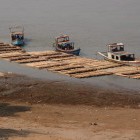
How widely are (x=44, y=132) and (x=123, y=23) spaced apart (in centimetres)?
8247

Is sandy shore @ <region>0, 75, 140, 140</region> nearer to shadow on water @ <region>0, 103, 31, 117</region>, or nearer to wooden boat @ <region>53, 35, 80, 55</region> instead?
shadow on water @ <region>0, 103, 31, 117</region>

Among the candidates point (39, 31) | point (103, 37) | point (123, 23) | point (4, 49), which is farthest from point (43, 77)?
point (123, 23)

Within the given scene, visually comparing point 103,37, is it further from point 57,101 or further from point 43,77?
point 57,101

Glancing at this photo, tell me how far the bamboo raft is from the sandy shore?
14.6 ft

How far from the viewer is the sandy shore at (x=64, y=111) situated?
20.9 m

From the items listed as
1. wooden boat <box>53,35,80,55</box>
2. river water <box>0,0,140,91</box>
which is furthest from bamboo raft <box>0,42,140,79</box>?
wooden boat <box>53,35,80,55</box>

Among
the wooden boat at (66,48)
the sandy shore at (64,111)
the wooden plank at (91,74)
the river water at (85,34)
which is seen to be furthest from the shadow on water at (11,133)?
the wooden boat at (66,48)

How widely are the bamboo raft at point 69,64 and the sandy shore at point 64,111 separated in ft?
14.6

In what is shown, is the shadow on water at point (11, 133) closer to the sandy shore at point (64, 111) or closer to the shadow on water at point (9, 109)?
the sandy shore at point (64, 111)

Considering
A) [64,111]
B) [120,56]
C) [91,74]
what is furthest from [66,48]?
[64,111]

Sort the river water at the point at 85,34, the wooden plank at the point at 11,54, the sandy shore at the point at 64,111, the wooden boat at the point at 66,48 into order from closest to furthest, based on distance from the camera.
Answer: the sandy shore at the point at 64,111 → the river water at the point at 85,34 → the wooden plank at the point at 11,54 → the wooden boat at the point at 66,48

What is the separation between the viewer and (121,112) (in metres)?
27.8

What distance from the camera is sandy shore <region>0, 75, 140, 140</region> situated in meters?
20.9

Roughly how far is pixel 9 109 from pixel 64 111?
3.72 meters
